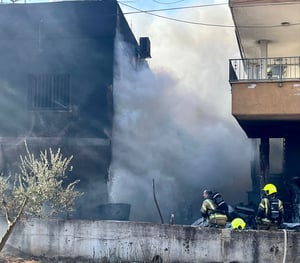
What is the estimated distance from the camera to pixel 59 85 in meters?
16.4

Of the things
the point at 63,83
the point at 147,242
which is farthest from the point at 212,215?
the point at 63,83

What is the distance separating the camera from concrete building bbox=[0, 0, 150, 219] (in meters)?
16.0

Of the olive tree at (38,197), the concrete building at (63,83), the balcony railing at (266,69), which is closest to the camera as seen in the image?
the olive tree at (38,197)

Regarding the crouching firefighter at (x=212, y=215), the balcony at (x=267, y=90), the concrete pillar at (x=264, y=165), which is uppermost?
the balcony at (x=267, y=90)

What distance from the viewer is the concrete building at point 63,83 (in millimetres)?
15961

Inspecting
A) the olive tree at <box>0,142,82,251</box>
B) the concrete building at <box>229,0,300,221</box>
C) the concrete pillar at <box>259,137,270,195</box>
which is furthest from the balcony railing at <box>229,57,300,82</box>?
the olive tree at <box>0,142,82,251</box>

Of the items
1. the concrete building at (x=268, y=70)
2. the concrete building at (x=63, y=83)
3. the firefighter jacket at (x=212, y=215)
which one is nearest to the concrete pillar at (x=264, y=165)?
the concrete building at (x=268, y=70)

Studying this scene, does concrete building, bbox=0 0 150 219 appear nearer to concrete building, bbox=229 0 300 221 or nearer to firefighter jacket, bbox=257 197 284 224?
concrete building, bbox=229 0 300 221

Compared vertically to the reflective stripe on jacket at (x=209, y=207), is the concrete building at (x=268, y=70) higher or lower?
higher

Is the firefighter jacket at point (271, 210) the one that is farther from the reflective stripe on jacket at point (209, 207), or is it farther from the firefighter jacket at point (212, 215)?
the reflective stripe on jacket at point (209, 207)

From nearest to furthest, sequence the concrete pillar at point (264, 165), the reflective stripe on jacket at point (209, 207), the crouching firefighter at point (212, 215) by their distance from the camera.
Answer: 1. the crouching firefighter at point (212, 215)
2. the reflective stripe on jacket at point (209, 207)
3. the concrete pillar at point (264, 165)

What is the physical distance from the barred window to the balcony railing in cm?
687

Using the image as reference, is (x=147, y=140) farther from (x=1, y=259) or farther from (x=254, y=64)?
(x=1, y=259)

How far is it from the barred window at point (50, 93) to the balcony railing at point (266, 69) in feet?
22.5
